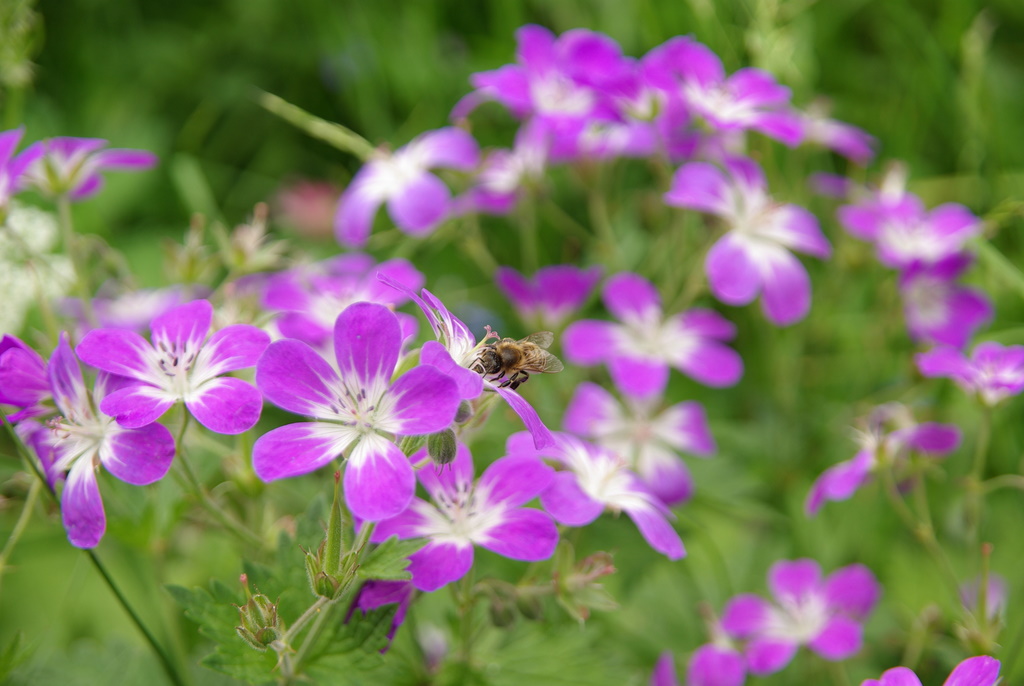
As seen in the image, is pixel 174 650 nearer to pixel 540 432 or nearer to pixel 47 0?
pixel 540 432

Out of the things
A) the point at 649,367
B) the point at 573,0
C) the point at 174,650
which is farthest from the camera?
the point at 573,0

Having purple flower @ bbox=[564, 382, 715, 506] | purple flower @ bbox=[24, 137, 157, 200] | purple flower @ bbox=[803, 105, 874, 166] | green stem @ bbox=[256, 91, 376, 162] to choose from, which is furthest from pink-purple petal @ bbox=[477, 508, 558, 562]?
purple flower @ bbox=[803, 105, 874, 166]

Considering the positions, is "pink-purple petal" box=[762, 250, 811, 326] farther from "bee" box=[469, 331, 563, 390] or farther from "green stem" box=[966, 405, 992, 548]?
"bee" box=[469, 331, 563, 390]

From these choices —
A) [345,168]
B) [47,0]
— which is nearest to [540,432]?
[345,168]

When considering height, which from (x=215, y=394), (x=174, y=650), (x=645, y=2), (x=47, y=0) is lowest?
(x=174, y=650)

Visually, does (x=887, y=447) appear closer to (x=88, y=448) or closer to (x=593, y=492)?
(x=593, y=492)

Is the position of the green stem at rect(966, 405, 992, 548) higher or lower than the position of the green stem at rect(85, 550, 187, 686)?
higher
